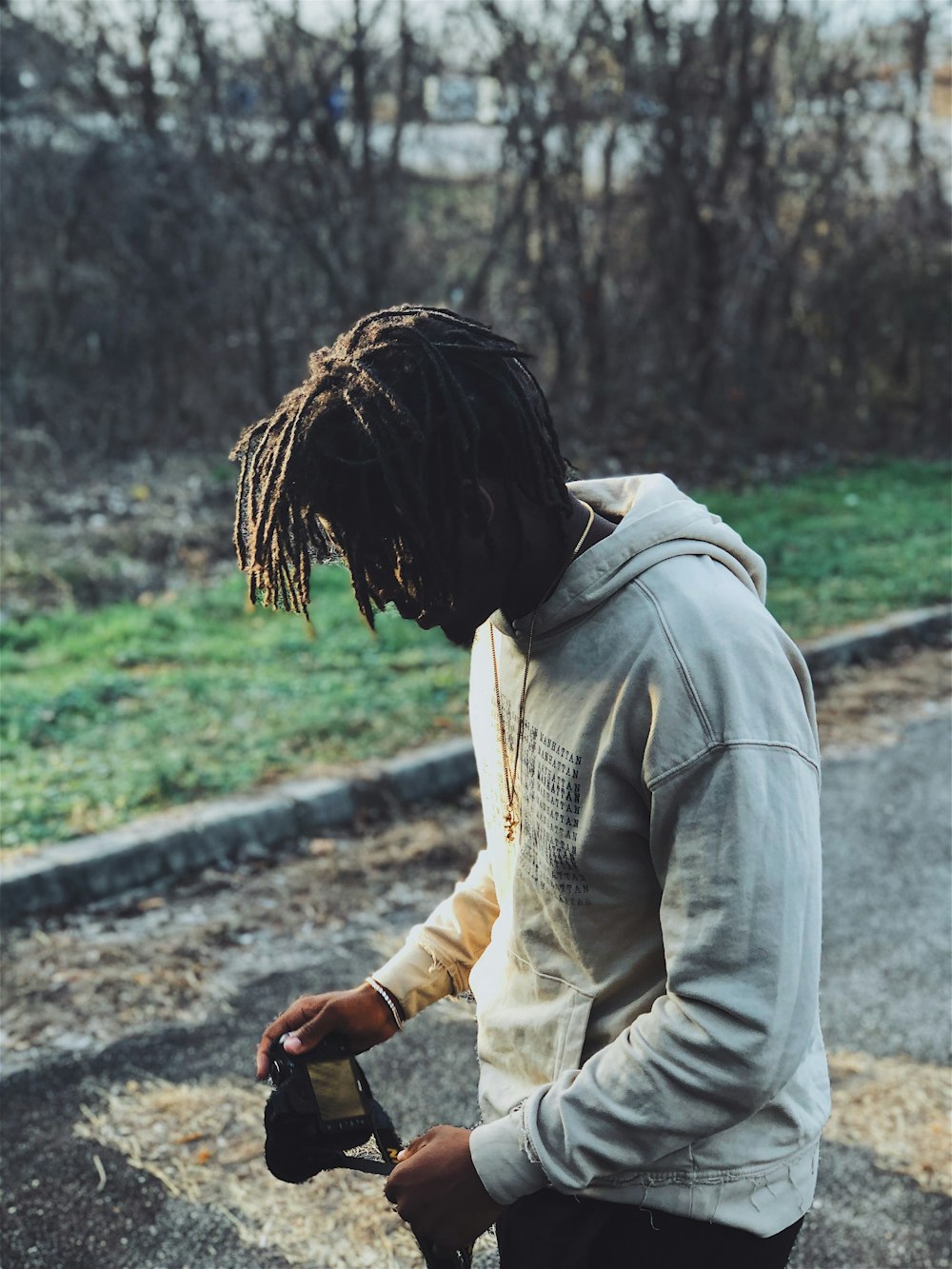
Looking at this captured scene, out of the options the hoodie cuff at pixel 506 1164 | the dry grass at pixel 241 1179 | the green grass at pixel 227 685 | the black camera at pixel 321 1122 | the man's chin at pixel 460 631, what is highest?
the man's chin at pixel 460 631

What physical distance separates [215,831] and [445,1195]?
3635 millimetres

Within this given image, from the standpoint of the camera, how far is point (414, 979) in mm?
2021

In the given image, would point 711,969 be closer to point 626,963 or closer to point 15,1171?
point 626,963

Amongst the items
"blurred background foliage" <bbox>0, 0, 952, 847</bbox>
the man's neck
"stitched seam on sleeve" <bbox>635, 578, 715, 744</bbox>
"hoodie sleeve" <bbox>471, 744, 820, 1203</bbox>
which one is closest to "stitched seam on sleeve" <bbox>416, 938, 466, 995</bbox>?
"hoodie sleeve" <bbox>471, 744, 820, 1203</bbox>

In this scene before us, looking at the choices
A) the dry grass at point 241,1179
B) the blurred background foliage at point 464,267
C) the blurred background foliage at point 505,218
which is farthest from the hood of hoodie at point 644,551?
the blurred background foliage at point 505,218

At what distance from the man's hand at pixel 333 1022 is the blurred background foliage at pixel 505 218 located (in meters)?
9.16

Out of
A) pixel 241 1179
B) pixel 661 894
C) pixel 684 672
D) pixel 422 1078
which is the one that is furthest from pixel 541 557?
pixel 422 1078

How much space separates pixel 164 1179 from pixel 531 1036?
77.1 inches

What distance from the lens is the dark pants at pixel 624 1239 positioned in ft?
5.11

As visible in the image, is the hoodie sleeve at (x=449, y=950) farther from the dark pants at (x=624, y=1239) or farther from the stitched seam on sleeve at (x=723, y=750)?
the stitched seam on sleeve at (x=723, y=750)

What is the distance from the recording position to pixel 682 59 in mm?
12305

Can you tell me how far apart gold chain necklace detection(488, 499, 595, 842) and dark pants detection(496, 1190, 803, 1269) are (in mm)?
461

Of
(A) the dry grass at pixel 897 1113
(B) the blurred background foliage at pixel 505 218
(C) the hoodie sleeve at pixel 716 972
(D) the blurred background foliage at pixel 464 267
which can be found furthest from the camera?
(B) the blurred background foliage at pixel 505 218

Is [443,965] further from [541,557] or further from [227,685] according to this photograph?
[227,685]
